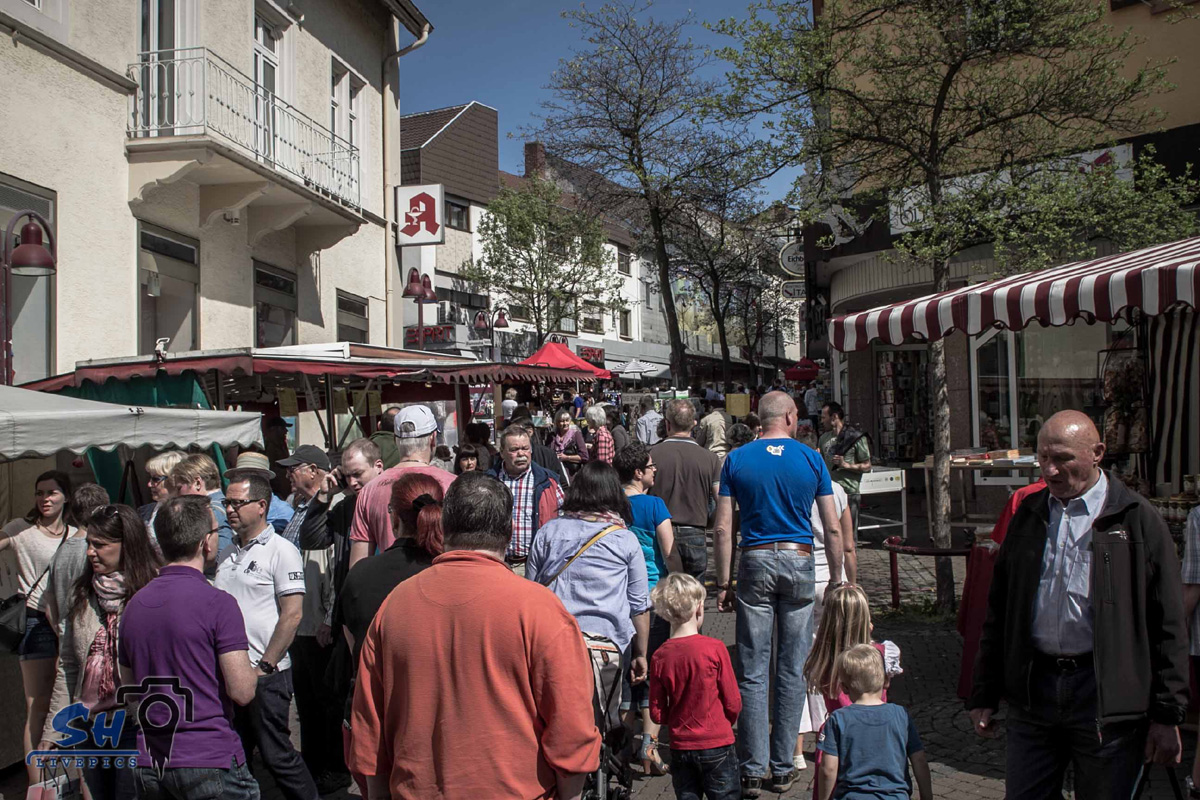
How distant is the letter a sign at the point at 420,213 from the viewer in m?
16.7

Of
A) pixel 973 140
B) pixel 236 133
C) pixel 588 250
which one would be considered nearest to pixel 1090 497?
pixel 973 140

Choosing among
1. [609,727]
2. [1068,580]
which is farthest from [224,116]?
[1068,580]

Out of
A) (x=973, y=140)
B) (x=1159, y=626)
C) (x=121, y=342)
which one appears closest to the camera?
Answer: (x=1159, y=626)

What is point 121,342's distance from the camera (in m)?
10.2

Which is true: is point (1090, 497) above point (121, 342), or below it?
below

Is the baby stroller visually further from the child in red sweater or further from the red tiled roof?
the red tiled roof

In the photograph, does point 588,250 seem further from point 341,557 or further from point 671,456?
point 341,557

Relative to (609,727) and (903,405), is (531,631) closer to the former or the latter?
(609,727)

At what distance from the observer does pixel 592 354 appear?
37375 millimetres

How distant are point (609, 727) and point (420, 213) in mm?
14167

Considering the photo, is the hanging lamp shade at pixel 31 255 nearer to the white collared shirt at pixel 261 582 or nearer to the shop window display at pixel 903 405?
the white collared shirt at pixel 261 582

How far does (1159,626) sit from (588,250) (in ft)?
101

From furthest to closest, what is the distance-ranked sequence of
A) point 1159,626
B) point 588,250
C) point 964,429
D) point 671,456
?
point 588,250, point 964,429, point 671,456, point 1159,626

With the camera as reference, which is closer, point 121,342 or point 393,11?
point 121,342
